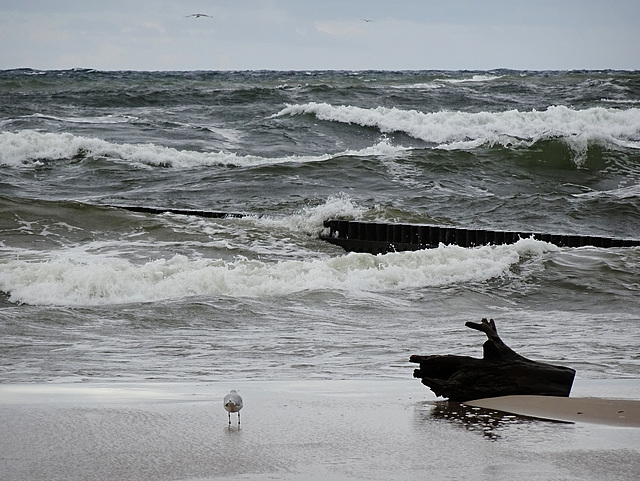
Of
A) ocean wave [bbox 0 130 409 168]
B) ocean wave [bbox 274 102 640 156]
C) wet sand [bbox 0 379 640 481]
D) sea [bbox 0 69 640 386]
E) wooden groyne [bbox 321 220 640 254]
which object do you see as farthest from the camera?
ocean wave [bbox 274 102 640 156]

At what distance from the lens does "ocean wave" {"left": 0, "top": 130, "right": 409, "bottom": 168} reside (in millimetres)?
19078

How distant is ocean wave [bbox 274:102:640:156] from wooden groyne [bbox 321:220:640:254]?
43.9 feet

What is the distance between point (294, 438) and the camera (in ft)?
12.4

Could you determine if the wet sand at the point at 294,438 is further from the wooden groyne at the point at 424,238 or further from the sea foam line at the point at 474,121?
the sea foam line at the point at 474,121

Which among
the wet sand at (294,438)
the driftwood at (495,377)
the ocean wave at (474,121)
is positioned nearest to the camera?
the wet sand at (294,438)

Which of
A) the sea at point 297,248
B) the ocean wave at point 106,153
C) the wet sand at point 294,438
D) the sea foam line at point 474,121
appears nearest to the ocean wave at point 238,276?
the sea at point 297,248

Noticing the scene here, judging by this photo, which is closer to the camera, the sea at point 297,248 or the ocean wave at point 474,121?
the sea at point 297,248

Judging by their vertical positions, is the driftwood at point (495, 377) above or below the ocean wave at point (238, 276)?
above

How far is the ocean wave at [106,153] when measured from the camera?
19.1 m

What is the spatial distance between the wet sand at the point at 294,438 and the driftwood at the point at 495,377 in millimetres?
87

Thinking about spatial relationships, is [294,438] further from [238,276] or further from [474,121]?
[474,121]

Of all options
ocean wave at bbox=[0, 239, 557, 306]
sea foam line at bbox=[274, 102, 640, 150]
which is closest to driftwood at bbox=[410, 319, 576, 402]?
ocean wave at bbox=[0, 239, 557, 306]

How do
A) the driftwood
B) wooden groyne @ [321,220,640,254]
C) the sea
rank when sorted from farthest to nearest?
wooden groyne @ [321,220,640,254] < the sea < the driftwood

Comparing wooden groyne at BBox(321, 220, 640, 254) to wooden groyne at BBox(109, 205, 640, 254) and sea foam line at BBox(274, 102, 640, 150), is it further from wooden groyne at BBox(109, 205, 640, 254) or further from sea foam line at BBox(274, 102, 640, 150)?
sea foam line at BBox(274, 102, 640, 150)
